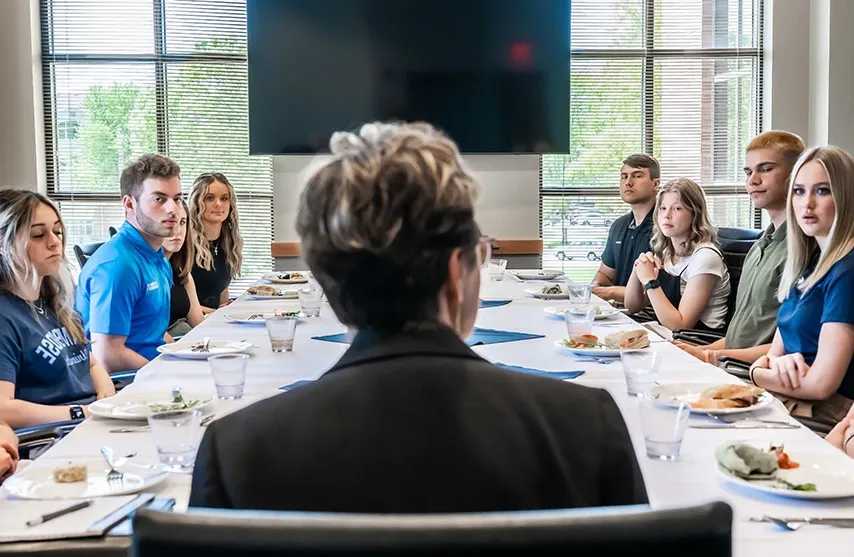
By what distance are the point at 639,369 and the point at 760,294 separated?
55.1 inches

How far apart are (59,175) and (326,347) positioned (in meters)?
3.94

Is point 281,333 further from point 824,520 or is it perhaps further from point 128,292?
point 824,520

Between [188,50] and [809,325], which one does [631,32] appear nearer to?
[188,50]

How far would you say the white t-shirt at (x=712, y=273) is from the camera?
11.7ft

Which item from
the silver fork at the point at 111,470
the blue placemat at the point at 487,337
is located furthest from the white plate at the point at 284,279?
the silver fork at the point at 111,470

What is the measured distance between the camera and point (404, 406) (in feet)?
2.77

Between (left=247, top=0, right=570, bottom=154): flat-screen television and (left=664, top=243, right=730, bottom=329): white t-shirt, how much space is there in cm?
219

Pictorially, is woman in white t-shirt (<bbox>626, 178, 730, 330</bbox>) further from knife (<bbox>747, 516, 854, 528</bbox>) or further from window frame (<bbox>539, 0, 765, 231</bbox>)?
knife (<bbox>747, 516, 854, 528</bbox>)

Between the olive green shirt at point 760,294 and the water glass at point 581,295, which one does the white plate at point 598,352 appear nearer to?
the water glass at point 581,295

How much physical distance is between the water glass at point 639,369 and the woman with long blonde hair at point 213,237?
113 inches

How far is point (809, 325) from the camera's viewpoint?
2.49 m

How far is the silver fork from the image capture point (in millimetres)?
1356

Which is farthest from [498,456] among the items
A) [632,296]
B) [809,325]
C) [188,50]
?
[188,50]

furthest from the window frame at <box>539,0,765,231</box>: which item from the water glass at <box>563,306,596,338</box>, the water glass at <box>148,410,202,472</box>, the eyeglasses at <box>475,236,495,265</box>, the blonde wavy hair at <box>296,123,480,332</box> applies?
the blonde wavy hair at <box>296,123,480,332</box>
